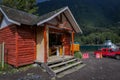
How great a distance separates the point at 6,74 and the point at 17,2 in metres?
24.6

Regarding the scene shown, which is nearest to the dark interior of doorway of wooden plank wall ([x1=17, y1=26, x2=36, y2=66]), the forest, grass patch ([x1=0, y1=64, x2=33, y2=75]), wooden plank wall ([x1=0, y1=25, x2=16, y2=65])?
wooden plank wall ([x1=17, y1=26, x2=36, y2=66])

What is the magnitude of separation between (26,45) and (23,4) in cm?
2305

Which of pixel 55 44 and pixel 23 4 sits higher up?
pixel 23 4

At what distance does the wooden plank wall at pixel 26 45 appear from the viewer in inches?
477

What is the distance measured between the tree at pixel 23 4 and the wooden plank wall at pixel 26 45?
68.8ft

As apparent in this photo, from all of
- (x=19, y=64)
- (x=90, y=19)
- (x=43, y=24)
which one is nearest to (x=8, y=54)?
(x=19, y=64)

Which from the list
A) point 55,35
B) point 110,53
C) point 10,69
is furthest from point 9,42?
point 110,53

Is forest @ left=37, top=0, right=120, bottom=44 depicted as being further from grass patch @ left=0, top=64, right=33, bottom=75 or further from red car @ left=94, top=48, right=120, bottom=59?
grass patch @ left=0, top=64, right=33, bottom=75

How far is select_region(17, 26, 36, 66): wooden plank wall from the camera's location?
12.1m

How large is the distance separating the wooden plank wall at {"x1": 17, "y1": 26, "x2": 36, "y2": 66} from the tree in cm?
2097

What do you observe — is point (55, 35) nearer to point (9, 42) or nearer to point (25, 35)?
point (25, 35)

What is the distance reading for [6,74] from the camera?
1084 centimetres

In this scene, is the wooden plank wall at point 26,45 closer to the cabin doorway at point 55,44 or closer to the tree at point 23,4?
the cabin doorway at point 55,44

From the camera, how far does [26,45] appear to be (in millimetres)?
12633
